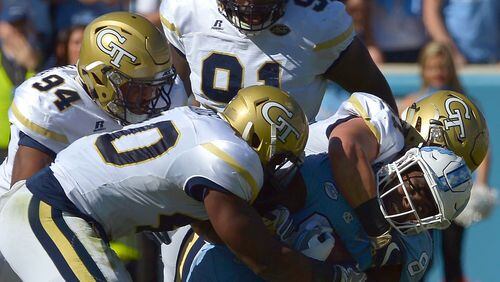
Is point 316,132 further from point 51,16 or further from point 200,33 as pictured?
point 51,16

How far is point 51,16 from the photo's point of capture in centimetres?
841

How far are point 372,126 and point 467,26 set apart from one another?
12.4 feet

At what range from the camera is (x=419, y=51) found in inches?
320

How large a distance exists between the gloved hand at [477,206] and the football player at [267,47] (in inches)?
91.0

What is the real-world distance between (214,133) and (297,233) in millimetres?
481

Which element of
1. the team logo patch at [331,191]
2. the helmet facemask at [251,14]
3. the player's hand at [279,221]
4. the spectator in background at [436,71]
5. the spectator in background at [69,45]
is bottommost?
the spectator in background at [69,45]

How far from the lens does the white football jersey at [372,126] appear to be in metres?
4.50

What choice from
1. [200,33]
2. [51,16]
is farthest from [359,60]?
[51,16]

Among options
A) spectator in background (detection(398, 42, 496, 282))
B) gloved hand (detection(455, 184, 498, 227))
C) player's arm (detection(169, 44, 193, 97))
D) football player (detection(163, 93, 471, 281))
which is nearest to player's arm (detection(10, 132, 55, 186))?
football player (detection(163, 93, 471, 281))

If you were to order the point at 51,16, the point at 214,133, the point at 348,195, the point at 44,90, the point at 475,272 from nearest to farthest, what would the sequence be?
the point at 214,133, the point at 348,195, the point at 44,90, the point at 475,272, the point at 51,16

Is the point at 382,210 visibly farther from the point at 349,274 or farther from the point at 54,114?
the point at 54,114

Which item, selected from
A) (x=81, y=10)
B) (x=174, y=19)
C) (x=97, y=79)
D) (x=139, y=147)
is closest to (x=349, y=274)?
(x=139, y=147)

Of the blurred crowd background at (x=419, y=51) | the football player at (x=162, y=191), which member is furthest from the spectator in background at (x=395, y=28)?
the football player at (x=162, y=191)

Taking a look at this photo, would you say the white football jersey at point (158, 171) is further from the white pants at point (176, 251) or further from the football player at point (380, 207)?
the white pants at point (176, 251)
